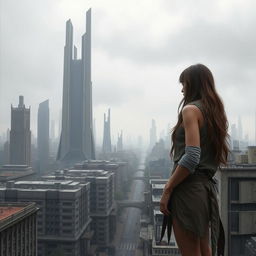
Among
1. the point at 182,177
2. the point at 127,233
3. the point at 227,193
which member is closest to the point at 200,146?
the point at 182,177

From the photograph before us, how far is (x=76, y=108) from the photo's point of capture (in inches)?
3804

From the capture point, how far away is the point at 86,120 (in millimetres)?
96250

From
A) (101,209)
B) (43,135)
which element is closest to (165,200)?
(101,209)

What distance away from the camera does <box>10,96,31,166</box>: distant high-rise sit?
84000 mm

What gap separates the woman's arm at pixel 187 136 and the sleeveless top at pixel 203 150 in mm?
100

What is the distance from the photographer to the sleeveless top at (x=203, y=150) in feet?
8.68

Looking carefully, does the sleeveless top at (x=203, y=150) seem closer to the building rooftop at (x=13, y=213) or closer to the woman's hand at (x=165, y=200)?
the woman's hand at (x=165, y=200)

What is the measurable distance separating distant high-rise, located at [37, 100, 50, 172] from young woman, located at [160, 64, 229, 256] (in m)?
92.1

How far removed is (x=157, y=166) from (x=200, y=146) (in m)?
85.8

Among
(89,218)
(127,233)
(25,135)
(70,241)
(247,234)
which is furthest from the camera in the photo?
(25,135)

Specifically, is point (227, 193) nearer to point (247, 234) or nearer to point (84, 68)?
point (247, 234)

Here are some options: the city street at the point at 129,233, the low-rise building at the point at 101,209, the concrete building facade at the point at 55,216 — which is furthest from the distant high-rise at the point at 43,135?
the concrete building facade at the point at 55,216

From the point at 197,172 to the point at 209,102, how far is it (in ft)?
1.72

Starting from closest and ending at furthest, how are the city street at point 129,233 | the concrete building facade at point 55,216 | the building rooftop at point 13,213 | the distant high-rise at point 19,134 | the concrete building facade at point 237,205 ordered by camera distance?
the concrete building facade at point 237,205, the building rooftop at point 13,213, the concrete building facade at point 55,216, the city street at point 129,233, the distant high-rise at point 19,134
